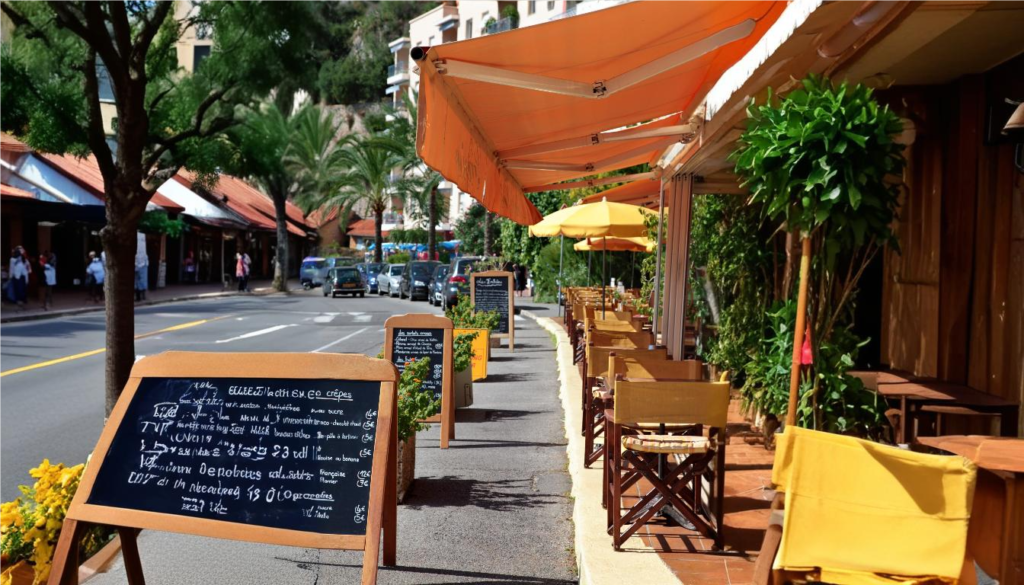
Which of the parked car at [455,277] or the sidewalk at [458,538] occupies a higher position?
the parked car at [455,277]

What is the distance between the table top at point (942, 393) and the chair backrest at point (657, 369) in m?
1.25

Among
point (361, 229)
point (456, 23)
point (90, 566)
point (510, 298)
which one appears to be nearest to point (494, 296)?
point (510, 298)

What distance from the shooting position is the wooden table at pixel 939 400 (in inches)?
223

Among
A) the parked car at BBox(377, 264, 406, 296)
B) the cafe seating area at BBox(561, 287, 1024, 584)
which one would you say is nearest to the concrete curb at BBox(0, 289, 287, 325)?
the parked car at BBox(377, 264, 406, 296)

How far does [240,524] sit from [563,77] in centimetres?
343

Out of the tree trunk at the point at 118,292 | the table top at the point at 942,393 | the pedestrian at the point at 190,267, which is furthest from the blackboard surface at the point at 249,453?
the pedestrian at the point at 190,267

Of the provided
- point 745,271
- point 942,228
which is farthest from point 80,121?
point 942,228

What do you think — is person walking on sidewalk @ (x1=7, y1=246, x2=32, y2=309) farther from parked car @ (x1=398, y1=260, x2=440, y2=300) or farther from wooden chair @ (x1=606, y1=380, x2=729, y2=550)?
wooden chair @ (x1=606, y1=380, x2=729, y2=550)

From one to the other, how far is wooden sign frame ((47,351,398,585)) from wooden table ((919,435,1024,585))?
7.73 feet

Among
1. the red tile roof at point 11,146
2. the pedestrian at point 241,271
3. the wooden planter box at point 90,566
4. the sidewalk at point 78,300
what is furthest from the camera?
the pedestrian at point 241,271

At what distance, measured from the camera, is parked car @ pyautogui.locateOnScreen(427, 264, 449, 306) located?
34594 mm

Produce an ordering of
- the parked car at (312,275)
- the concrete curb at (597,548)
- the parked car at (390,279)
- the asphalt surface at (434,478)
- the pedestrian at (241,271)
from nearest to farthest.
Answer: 1. the concrete curb at (597,548)
2. the asphalt surface at (434,478)
3. the parked car at (390,279)
4. the pedestrian at (241,271)
5. the parked car at (312,275)

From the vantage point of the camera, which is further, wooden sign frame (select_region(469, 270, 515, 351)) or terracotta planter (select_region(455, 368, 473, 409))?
wooden sign frame (select_region(469, 270, 515, 351))

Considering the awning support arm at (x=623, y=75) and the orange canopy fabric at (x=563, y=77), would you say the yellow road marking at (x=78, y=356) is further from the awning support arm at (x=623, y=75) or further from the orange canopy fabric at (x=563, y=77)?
the awning support arm at (x=623, y=75)
